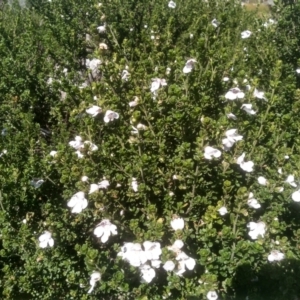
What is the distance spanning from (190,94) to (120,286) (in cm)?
133

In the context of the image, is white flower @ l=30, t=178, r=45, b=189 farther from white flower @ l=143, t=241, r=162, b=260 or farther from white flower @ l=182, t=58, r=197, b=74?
white flower @ l=182, t=58, r=197, b=74

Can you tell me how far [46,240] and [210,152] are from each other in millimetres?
1114

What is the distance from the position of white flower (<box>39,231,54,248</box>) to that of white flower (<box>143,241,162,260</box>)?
2.13 feet

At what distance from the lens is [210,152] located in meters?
2.24

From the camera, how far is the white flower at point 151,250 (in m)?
2.11

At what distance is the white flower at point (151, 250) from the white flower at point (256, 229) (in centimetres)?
60

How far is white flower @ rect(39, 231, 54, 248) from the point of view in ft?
7.93

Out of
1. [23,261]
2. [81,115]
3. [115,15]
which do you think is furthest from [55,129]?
[115,15]

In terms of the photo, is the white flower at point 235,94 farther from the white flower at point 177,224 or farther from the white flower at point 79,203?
the white flower at point 79,203

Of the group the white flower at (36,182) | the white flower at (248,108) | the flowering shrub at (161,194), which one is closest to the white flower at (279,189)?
the flowering shrub at (161,194)

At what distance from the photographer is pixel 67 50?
4.35 m

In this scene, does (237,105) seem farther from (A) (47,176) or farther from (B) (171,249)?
(A) (47,176)

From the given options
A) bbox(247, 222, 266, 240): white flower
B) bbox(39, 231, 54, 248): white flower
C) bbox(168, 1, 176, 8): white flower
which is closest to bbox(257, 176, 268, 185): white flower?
bbox(247, 222, 266, 240): white flower

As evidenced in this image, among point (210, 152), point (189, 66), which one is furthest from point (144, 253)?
point (189, 66)
